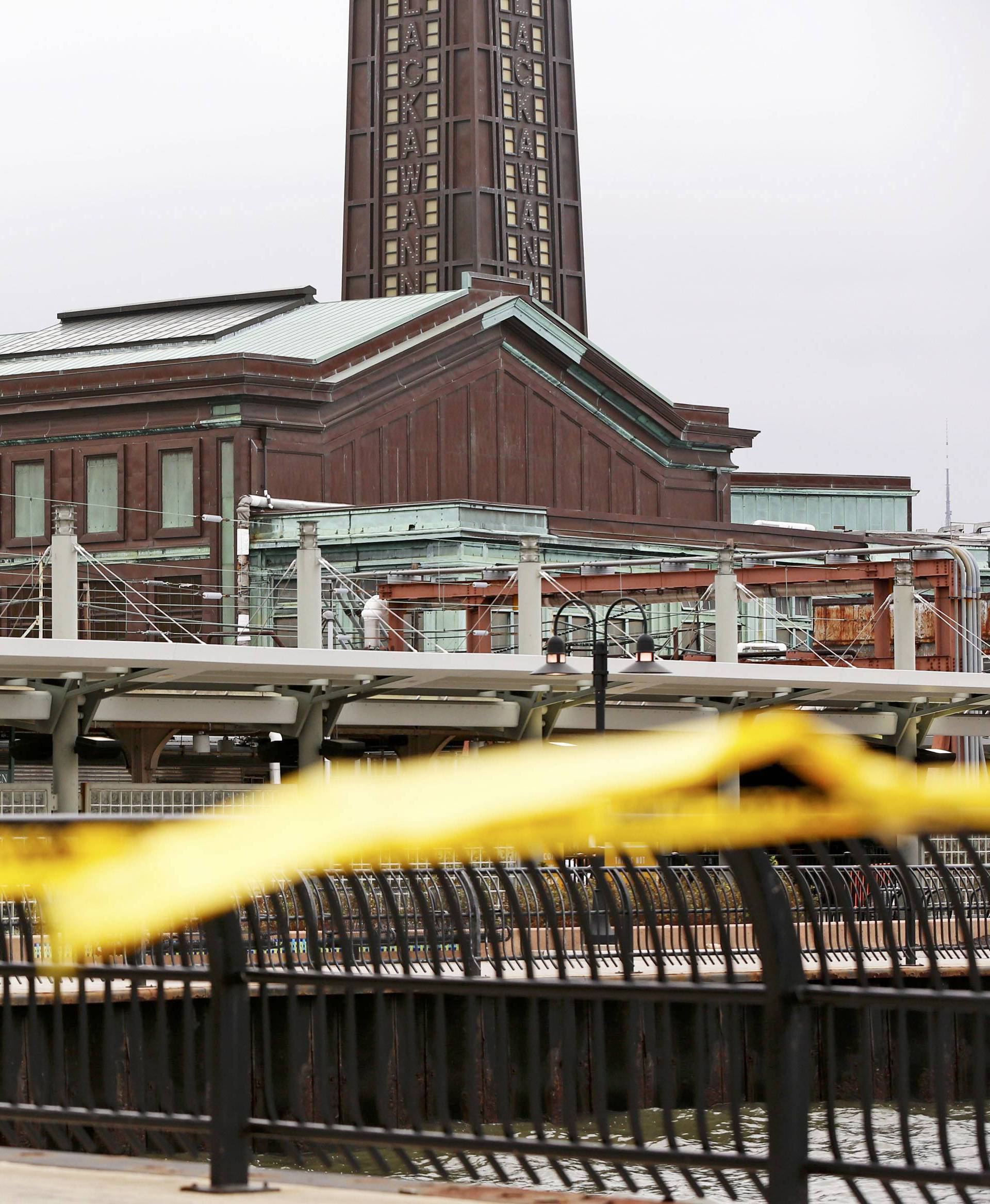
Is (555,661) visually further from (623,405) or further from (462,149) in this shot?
(462,149)

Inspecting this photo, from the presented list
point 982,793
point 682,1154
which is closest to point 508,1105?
A: point 682,1154

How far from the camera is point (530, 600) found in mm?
39031

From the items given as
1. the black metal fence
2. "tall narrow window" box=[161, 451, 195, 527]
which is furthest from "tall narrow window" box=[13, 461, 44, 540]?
the black metal fence

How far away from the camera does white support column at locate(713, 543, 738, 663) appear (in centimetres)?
4016

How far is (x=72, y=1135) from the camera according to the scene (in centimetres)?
862

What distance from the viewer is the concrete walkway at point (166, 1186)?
688cm

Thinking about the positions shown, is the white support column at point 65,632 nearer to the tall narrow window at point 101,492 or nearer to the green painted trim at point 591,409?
the tall narrow window at point 101,492

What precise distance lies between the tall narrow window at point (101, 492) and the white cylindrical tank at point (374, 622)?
14.6 meters

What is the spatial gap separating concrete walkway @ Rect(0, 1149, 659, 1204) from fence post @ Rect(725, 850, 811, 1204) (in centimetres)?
63

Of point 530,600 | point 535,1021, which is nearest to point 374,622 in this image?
point 530,600

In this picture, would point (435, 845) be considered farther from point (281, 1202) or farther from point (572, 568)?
point (572, 568)

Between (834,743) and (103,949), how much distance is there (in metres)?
3.71

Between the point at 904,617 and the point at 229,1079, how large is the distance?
35334 mm

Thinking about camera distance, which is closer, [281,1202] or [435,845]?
[435,845]
